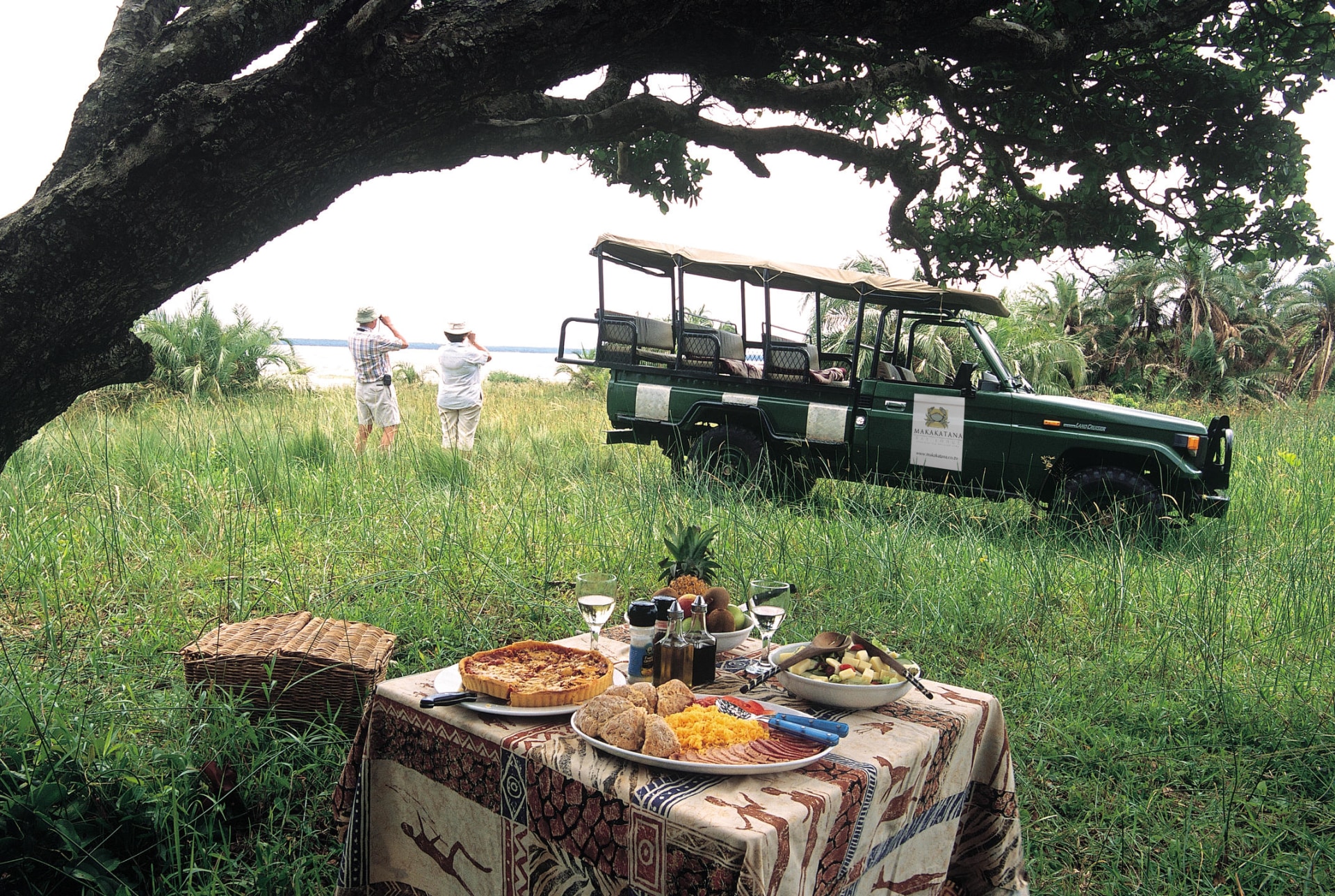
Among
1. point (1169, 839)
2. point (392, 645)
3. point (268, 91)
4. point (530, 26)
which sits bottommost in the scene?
point (1169, 839)

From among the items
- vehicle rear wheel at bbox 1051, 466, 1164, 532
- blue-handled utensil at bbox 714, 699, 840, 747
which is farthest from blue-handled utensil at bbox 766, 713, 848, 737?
vehicle rear wheel at bbox 1051, 466, 1164, 532

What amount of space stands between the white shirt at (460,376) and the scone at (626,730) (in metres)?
9.23

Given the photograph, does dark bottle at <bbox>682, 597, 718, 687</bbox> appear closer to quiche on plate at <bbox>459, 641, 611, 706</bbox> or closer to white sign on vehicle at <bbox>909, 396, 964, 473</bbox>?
quiche on plate at <bbox>459, 641, 611, 706</bbox>

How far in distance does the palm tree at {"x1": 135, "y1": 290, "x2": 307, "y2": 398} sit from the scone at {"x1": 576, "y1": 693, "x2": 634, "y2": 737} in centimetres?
1657

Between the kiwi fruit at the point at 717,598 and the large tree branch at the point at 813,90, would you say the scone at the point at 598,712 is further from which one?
the large tree branch at the point at 813,90

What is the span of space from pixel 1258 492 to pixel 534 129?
27.8 feet

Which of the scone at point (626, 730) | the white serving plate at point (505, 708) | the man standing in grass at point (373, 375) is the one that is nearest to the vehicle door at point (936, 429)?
the man standing in grass at point (373, 375)

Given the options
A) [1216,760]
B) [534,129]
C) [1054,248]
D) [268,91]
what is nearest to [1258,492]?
[1054,248]

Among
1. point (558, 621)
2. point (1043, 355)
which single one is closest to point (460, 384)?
point (558, 621)

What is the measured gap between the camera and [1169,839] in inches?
129

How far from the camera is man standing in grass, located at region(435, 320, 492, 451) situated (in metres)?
10.9

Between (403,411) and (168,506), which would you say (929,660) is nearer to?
(168,506)

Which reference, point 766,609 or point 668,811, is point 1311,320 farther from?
point 668,811

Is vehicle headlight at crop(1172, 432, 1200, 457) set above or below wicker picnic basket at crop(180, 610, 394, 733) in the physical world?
above
